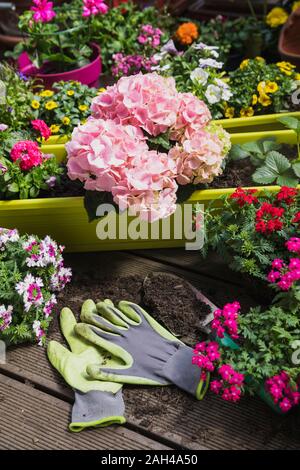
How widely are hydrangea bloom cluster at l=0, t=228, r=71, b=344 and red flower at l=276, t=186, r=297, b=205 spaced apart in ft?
2.23

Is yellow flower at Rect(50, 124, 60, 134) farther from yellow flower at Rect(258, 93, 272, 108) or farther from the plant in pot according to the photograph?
yellow flower at Rect(258, 93, 272, 108)

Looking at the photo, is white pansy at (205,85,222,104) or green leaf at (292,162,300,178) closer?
green leaf at (292,162,300,178)

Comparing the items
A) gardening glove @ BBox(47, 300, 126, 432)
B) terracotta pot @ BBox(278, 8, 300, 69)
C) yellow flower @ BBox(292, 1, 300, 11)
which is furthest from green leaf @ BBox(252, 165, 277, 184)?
yellow flower @ BBox(292, 1, 300, 11)

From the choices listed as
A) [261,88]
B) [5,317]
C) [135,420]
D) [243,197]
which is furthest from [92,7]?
[135,420]

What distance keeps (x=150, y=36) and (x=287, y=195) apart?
130 cm

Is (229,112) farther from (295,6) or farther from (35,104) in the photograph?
(295,6)

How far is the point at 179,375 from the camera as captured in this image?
1.49 meters

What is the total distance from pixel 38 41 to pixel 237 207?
1.29 meters

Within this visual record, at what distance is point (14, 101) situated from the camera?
206 cm

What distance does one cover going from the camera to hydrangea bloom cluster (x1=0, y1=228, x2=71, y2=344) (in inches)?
60.8

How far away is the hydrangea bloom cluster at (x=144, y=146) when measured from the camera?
63.7 inches

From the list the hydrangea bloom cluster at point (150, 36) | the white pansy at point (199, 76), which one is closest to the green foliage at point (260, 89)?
the white pansy at point (199, 76)

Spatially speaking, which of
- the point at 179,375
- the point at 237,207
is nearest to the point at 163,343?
the point at 179,375

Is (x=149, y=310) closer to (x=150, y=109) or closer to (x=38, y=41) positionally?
(x=150, y=109)
